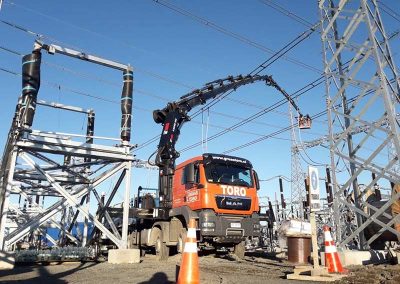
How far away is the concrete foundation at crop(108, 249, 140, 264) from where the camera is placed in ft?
35.4

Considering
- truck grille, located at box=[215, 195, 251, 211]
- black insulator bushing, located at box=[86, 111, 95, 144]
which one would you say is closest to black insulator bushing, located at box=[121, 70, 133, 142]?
truck grille, located at box=[215, 195, 251, 211]

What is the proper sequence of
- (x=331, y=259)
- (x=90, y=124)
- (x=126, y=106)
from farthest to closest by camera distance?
(x=90, y=124)
(x=126, y=106)
(x=331, y=259)

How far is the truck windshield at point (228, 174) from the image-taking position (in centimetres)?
1121

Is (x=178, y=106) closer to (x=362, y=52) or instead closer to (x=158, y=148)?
(x=158, y=148)

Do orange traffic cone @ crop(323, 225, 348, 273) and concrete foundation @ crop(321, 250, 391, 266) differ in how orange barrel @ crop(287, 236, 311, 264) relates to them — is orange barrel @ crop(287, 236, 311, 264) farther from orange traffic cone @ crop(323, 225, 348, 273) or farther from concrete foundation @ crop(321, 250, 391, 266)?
orange traffic cone @ crop(323, 225, 348, 273)

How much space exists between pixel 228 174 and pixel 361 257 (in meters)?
4.69

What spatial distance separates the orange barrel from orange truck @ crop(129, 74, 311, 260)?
128 cm

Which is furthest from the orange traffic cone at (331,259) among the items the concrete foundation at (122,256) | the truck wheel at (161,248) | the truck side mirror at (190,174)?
the truck wheel at (161,248)

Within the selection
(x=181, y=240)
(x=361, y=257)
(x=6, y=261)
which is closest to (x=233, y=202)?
(x=181, y=240)

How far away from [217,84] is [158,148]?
4680mm

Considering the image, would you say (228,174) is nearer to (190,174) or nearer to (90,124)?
(190,174)

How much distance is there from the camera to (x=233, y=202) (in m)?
11.2

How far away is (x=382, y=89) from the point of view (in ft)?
27.0

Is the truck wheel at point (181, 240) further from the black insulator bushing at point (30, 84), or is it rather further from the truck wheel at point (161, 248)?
the black insulator bushing at point (30, 84)
